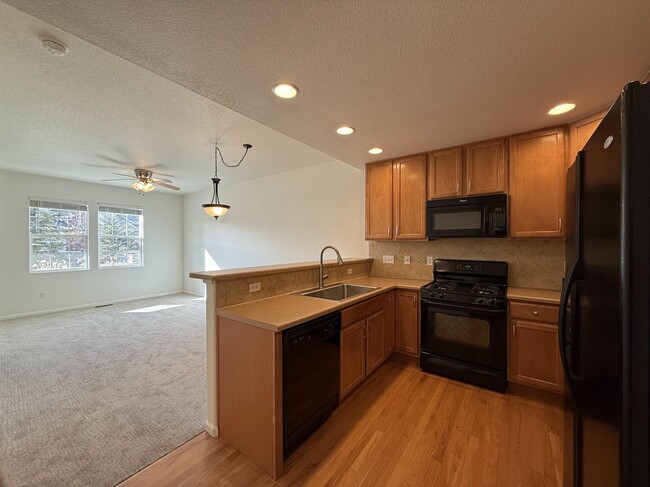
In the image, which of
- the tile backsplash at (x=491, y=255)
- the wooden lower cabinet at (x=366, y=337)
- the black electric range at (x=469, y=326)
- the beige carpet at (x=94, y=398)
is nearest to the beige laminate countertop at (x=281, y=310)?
the wooden lower cabinet at (x=366, y=337)

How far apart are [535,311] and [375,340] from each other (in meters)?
1.43

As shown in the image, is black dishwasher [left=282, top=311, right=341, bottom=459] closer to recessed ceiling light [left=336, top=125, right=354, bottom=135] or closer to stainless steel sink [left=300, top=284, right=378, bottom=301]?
stainless steel sink [left=300, top=284, right=378, bottom=301]

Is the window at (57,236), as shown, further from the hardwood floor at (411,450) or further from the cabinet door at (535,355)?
the cabinet door at (535,355)

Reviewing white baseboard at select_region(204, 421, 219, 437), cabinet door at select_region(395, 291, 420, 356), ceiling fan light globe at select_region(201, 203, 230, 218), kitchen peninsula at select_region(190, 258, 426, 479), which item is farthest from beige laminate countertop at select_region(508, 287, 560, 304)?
ceiling fan light globe at select_region(201, 203, 230, 218)

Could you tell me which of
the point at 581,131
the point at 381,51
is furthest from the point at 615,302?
the point at 581,131

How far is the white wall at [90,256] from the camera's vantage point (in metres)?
4.83

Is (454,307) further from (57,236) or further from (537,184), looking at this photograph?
(57,236)

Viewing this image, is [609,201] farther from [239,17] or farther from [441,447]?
[441,447]

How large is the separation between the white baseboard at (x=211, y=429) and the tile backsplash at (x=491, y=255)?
8.32 ft

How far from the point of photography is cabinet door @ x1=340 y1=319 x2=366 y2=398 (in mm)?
2178

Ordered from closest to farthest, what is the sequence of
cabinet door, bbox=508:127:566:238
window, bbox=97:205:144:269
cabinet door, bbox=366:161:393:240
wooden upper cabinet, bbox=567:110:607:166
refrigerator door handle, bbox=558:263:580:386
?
refrigerator door handle, bbox=558:263:580:386, wooden upper cabinet, bbox=567:110:607:166, cabinet door, bbox=508:127:566:238, cabinet door, bbox=366:161:393:240, window, bbox=97:205:144:269

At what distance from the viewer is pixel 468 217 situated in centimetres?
274

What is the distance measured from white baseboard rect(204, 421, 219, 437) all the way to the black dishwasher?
0.60 meters

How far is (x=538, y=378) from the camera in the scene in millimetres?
2275
